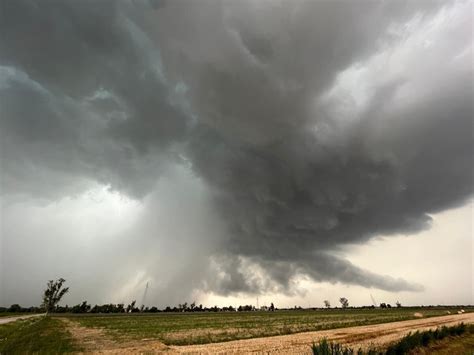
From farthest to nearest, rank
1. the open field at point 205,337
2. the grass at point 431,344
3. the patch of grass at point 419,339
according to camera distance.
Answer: the open field at point 205,337 < the patch of grass at point 419,339 < the grass at point 431,344

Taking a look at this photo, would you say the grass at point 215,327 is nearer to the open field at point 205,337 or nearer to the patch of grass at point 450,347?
the open field at point 205,337

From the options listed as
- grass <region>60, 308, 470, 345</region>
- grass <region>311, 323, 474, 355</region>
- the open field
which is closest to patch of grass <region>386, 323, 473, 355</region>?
grass <region>311, 323, 474, 355</region>

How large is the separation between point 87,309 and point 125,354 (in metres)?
195

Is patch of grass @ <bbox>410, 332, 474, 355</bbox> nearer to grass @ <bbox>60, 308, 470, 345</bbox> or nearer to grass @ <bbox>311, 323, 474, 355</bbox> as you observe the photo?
grass @ <bbox>311, 323, 474, 355</bbox>

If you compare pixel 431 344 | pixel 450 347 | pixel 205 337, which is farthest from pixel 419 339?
pixel 205 337

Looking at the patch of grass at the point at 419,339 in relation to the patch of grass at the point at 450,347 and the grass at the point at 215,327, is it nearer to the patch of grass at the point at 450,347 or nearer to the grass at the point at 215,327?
the patch of grass at the point at 450,347

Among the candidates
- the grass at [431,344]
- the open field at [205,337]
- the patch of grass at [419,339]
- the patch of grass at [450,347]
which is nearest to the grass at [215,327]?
the open field at [205,337]

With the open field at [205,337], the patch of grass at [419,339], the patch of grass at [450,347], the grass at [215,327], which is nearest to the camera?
the patch of grass at [419,339]

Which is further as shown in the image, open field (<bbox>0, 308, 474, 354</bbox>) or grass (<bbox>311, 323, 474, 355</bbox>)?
open field (<bbox>0, 308, 474, 354</bbox>)

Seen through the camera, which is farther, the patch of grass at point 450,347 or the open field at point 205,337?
the open field at point 205,337

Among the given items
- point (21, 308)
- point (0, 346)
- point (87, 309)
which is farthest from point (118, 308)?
point (0, 346)

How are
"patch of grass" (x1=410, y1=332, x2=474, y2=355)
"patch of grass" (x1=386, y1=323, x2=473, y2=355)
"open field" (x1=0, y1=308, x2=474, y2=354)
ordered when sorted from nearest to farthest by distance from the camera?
"patch of grass" (x1=386, y1=323, x2=473, y2=355) < "patch of grass" (x1=410, y1=332, x2=474, y2=355) < "open field" (x1=0, y1=308, x2=474, y2=354)

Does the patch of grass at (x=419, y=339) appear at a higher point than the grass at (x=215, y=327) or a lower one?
lower

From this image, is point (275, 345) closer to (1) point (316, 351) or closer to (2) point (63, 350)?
(1) point (316, 351)
